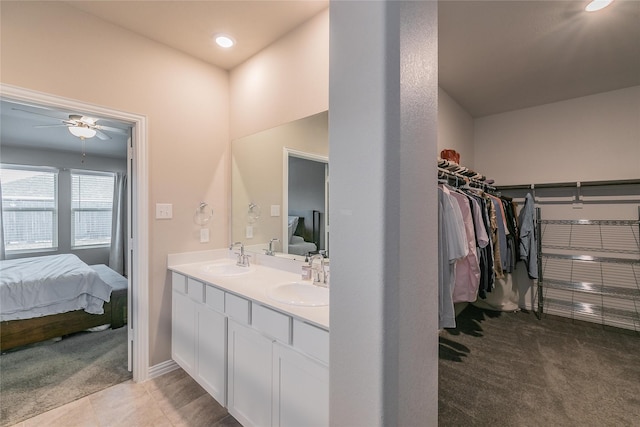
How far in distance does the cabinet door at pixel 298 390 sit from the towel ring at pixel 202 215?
4.91 ft

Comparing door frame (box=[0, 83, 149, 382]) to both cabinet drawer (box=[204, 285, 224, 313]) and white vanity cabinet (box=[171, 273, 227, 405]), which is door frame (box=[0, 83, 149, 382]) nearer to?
white vanity cabinet (box=[171, 273, 227, 405])

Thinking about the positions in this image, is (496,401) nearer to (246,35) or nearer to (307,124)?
(307,124)

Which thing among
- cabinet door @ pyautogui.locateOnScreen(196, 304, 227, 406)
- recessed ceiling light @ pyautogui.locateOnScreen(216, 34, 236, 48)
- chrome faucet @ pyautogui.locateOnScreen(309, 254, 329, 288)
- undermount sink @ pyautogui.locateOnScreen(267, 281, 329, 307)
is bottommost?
cabinet door @ pyautogui.locateOnScreen(196, 304, 227, 406)

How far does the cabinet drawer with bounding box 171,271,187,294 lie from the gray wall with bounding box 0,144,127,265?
4.24 m

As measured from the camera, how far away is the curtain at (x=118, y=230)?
5254 millimetres

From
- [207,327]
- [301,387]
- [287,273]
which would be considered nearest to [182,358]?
[207,327]

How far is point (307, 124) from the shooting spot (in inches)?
76.4

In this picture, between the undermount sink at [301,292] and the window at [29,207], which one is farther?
the window at [29,207]

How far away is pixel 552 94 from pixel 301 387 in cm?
395

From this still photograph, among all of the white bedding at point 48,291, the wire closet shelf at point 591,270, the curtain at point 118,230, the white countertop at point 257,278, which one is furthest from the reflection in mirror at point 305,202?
the curtain at point 118,230

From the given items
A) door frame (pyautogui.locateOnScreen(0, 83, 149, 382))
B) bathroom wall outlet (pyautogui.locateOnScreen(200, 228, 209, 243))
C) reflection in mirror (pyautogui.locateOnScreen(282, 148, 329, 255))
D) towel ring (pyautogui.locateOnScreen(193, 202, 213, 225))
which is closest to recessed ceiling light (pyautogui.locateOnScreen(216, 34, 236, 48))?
door frame (pyautogui.locateOnScreen(0, 83, 149, 382))

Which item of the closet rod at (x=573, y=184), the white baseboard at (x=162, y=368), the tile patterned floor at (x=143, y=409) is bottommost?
the tile patterned floor at (x=143, y=409)

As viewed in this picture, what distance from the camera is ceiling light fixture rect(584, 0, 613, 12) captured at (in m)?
1.73

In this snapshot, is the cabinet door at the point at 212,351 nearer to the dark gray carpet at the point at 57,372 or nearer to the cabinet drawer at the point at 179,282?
the cabinet drawer at the point at 179,282
